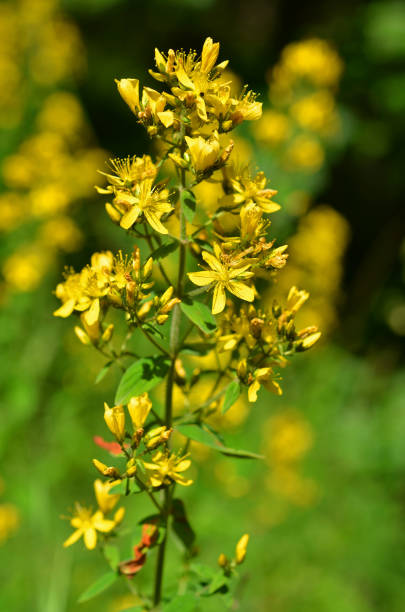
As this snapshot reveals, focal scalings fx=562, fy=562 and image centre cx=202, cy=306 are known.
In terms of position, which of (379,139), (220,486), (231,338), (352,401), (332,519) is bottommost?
(352,401)

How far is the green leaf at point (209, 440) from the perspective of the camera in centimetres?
134

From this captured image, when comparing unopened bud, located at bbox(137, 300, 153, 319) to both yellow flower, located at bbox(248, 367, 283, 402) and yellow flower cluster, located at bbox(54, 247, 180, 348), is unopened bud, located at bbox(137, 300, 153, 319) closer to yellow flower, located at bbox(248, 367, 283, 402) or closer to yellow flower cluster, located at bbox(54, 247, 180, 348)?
yellow flower cluster, located at bbox(54, 247, 180, 348)

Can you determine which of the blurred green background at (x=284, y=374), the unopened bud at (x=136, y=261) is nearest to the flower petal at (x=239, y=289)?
the unopened bud at (x=136, y=261)

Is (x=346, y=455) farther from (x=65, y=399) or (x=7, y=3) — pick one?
(x=7, y=3)

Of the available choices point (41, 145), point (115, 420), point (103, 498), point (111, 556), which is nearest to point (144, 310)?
point (115, 420)

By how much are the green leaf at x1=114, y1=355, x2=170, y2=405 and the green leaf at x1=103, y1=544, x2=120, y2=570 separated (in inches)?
19.2

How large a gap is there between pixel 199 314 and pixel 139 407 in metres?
0.27

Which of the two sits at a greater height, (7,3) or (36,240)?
(7,3)

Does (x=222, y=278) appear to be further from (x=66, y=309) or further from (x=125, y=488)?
(x=125, y=488)

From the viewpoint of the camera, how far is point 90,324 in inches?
58.4

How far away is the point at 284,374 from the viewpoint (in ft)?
15.4

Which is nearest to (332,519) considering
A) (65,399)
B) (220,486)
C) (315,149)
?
(220,486)

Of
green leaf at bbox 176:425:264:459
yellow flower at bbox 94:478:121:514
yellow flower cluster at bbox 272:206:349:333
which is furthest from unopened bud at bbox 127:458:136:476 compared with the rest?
yellow flower cluster at bbox 272:206:349:333

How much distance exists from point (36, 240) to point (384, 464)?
322 cm
